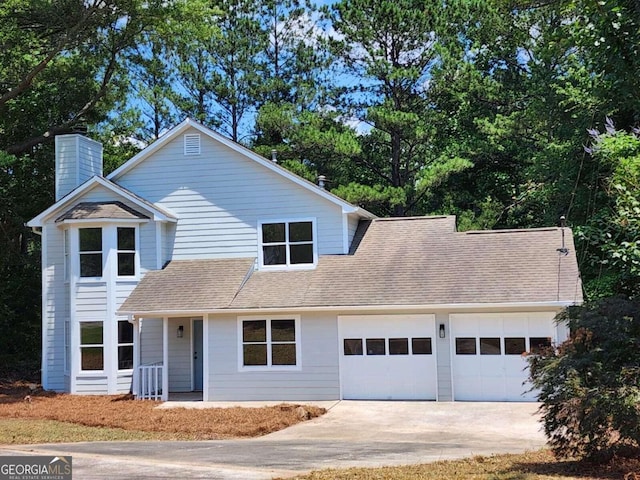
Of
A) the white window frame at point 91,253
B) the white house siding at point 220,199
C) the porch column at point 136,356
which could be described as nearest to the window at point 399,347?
the white house siding at point 220,199

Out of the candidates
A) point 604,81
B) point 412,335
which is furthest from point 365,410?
point 604,81

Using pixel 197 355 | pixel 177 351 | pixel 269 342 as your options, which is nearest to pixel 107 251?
pixel 177 351

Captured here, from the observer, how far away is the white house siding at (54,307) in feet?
69.2

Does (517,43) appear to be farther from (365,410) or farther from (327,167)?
(365,410)

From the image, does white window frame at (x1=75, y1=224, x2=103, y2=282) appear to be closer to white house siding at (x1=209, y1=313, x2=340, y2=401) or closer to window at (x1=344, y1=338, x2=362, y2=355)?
white house siding at (x1=209, y1=313, x2=340, y2=401)

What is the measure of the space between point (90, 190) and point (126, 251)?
7.55 ft

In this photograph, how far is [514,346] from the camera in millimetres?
17219

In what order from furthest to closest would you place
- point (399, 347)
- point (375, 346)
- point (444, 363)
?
point (375, 346), point (399, 347), point (444, 363)

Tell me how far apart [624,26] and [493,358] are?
351 inches

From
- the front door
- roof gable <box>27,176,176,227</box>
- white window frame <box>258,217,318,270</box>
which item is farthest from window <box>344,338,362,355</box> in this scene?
roof gable <box>27,176,176,227</box>

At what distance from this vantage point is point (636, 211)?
38.6 ft

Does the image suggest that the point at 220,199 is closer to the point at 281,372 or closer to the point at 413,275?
the point at 281,372

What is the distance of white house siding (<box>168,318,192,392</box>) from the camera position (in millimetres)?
20562

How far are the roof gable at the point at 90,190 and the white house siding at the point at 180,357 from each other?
323 cm
